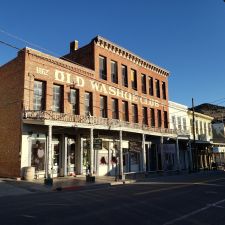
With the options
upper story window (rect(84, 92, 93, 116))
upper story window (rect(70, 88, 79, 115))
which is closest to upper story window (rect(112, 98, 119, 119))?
upper story window (rect(84, 92, 93, 116))

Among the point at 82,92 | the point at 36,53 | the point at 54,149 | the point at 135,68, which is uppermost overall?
the point at 135,68

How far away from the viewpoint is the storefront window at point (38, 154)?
71.5 feet

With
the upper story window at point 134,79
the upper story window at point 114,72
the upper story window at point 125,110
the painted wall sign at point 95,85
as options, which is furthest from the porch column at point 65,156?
the upper story window at point 134,79

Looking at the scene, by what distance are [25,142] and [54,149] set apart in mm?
2988

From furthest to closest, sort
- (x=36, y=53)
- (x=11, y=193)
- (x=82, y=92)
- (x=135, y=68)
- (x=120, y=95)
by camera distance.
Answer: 1. (x=135, y=68)
2. (x=120, y=95)
3. (x=82, y=92)
4. (x=36, y=53)
5. (x=11, y=193)

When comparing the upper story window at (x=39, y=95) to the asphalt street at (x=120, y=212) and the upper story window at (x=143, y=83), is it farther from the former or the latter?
the upper story window at (x=143, y=83)

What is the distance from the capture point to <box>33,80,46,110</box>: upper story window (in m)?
22.6

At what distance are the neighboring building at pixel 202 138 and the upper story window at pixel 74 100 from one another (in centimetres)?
2361

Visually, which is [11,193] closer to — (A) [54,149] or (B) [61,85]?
(A) [54,149]

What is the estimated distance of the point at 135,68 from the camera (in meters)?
34.2

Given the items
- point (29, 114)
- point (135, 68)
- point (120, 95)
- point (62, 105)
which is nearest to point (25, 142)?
point (29, 114)

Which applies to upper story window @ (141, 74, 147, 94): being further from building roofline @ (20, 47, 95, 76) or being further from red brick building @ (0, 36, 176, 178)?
building roofline @ (20, 47, 95, 76)

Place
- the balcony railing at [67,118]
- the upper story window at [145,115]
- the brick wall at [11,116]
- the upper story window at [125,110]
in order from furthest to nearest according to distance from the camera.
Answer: the upper story window at [145,115] < the upper story window at [125,110] < the brick wall at [11,116] < the balcony railing at [67,118]

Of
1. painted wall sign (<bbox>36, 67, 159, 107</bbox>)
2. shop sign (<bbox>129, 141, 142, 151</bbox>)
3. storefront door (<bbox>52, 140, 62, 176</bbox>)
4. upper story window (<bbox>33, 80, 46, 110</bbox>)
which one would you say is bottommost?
storefront door (<bbox>52, 140, 62, 176</bbox>)
